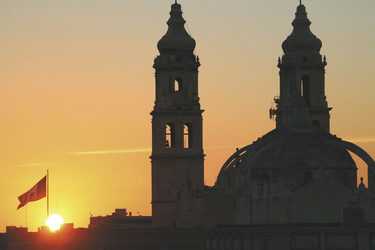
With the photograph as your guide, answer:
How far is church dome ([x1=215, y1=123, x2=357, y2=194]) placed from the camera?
373ft

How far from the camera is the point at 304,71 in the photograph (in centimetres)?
12912

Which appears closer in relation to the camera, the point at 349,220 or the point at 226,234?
the point at 349,220

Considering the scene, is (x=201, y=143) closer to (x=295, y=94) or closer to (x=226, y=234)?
(x=295, y=94)

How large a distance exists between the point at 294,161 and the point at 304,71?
16.6 meters

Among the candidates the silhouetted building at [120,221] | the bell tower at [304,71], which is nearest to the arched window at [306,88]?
the bell tower at [304,71]

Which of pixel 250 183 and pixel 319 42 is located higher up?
pixel 319 42

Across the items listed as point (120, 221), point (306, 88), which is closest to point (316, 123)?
point (306, 88)

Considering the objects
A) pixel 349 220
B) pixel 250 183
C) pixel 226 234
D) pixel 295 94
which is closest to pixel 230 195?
pixel 250 183

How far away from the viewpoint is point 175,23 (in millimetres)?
128875

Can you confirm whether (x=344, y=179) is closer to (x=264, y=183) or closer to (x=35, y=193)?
(x=264, y=183)

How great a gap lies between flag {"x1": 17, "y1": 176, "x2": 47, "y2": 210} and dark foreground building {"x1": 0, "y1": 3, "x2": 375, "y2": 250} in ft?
8.04

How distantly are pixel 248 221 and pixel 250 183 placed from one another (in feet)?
11.7

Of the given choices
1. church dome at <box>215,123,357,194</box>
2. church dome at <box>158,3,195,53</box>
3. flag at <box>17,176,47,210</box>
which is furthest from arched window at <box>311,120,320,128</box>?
flag at <box>17,176,47,210</box>

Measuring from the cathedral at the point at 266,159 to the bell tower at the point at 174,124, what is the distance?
0.07 metres
